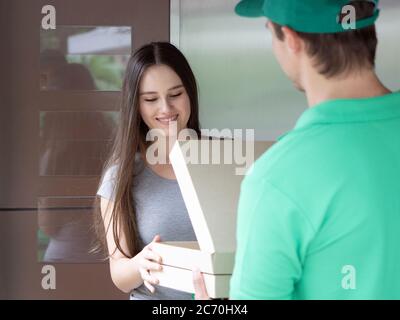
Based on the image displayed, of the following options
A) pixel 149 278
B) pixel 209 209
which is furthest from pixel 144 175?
pixel 209 209

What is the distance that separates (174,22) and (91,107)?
18.5 inches

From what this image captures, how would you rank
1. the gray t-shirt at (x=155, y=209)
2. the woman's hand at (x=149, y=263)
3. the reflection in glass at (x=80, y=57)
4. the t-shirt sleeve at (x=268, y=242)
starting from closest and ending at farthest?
the t-shirt sleeve at (x=268, y=242)
the woman's hand at (x=149, y=263)
the gray t-shirt at (x=155, y=209)
the reflection in glass at (x=80, y=57)

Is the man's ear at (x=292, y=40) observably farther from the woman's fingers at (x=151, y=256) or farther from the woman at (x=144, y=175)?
the woman at (x=144, y=175)

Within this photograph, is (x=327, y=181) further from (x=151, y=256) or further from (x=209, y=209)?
(x=151, y=256)

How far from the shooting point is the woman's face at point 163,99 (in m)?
1.65

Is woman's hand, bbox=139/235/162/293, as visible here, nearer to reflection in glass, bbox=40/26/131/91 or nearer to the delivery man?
the delivery man

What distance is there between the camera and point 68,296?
279cm

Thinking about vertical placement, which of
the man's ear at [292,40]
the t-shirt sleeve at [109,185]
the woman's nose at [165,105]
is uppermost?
the man's ear at [292,40]

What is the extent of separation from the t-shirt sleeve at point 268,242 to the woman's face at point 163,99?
83 cm

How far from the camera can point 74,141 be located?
2.80m

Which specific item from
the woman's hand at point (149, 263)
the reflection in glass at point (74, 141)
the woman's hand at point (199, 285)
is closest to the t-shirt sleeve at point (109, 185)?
the woman's hand at point (149, 263)

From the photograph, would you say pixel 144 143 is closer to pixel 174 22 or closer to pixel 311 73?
pixel 311 73

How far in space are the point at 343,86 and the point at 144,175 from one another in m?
0.83
